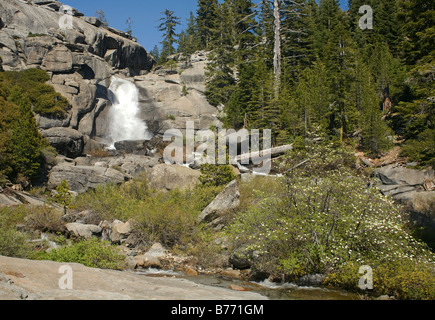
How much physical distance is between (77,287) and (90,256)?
5.85m

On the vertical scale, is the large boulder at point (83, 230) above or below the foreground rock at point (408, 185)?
below

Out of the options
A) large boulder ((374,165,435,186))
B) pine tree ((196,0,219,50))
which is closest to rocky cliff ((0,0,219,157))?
pine tree ((196,0,219,50))

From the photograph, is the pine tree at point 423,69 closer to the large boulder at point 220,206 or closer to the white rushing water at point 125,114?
the large boulder at point 220,206

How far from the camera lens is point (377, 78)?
120 ft

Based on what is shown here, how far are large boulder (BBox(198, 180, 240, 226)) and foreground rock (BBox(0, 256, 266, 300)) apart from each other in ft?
31.4

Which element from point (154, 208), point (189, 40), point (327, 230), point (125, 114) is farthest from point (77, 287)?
point (189, 40)

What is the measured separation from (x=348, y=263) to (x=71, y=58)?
47716 mm

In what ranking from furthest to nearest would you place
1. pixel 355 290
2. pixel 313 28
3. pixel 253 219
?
pixel 313 28, pixel 253 219, pixel 355 290

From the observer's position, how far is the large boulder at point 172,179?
79.6ft

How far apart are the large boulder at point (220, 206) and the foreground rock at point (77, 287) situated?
958 cm

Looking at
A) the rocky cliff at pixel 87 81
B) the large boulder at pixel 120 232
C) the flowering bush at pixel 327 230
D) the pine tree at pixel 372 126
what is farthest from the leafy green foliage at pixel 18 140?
the pine tree at pixel 372 126

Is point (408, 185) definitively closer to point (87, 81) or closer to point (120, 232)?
point (120, 232)

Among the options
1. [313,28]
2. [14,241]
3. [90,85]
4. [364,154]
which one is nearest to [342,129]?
[364,154]
